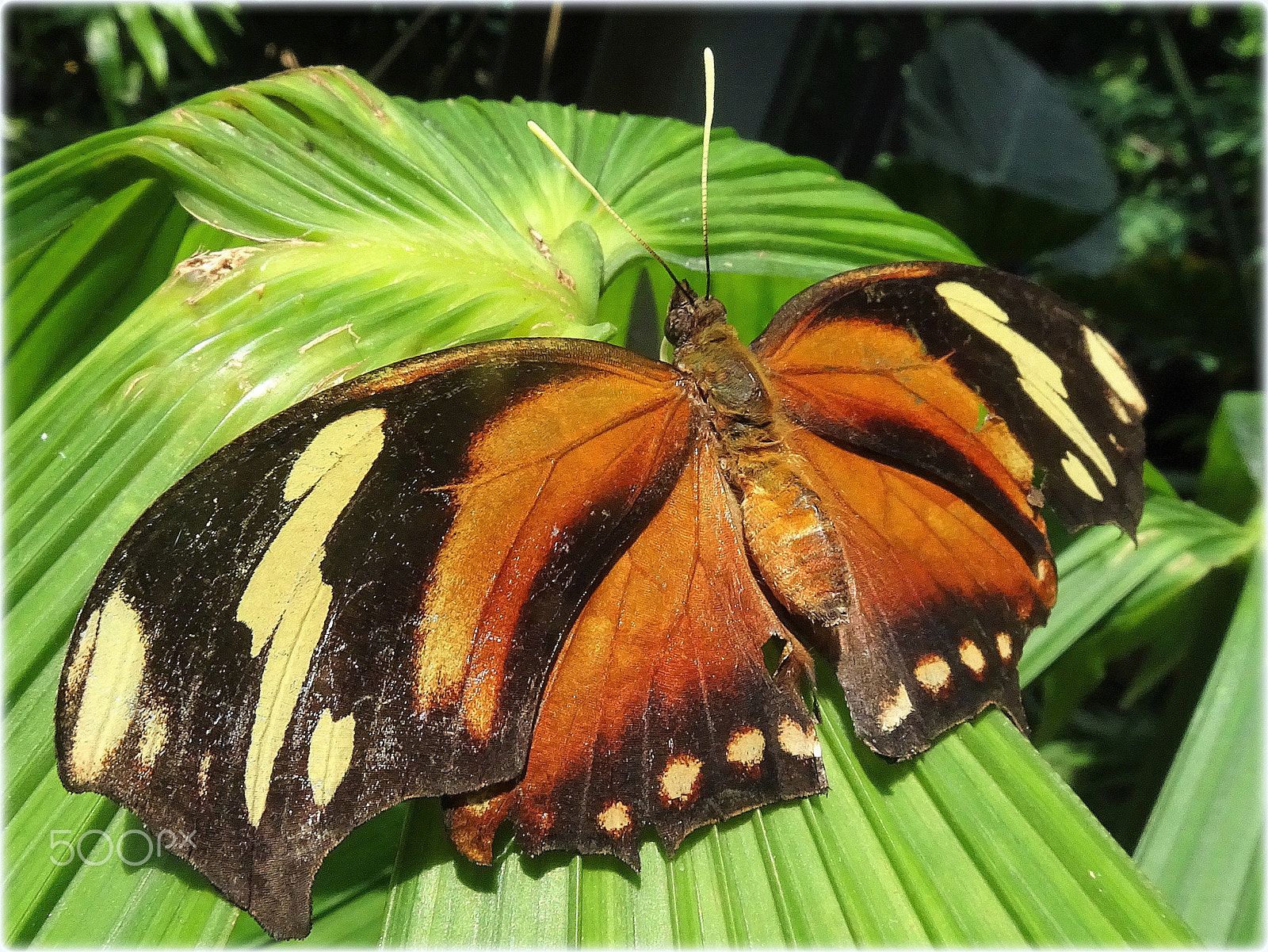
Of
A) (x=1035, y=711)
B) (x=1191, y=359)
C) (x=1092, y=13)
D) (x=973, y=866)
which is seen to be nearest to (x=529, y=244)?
(x=973, y=866)

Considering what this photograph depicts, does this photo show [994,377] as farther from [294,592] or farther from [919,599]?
[294,592]

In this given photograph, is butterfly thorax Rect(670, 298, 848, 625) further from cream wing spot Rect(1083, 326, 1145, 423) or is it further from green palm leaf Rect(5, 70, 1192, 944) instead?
cream wing spot Rect(1083, 326, 1145, 423)

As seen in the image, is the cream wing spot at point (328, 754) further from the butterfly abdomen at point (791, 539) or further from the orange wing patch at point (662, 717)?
the butterfly abdomen at point (791, 539)

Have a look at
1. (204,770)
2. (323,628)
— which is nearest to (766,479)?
(323,628)

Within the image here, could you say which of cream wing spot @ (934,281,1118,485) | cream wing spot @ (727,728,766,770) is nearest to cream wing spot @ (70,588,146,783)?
cream wing spot @ (727,728,766,770)

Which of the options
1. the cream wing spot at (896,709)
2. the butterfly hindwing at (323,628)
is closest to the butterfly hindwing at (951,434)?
the cream wing spot at (896,709)
